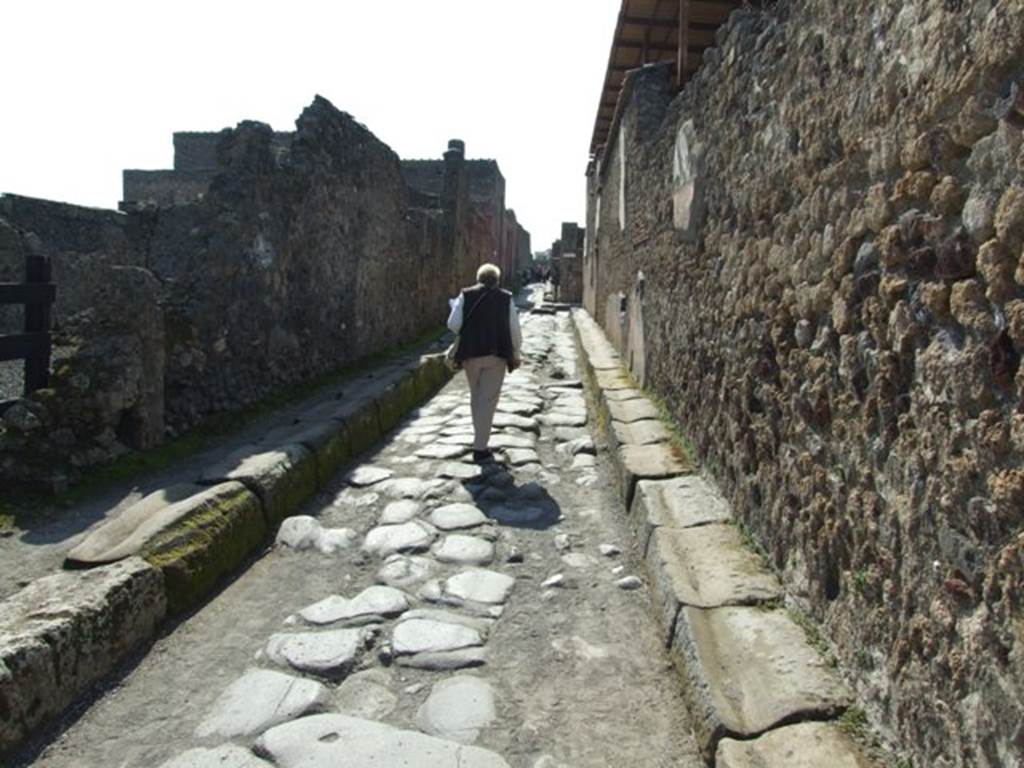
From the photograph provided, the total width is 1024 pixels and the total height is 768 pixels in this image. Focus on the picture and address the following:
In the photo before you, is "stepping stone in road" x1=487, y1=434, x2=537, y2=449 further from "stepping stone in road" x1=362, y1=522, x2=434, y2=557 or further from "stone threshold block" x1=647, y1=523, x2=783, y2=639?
"stone threshold block" x1=647, y1=523, x2=783, y2=639

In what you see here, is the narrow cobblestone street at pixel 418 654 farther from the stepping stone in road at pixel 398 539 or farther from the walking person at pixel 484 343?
the walking person at pixel 484 343

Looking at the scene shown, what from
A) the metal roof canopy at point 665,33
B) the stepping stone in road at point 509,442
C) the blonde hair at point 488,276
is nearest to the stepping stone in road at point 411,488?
the stepping stone in road at point 509,442

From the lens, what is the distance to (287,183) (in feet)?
22.4

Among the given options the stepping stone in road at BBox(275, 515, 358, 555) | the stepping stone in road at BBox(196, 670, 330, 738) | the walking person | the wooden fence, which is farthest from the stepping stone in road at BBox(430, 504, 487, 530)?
the wooden fence

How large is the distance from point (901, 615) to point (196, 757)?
1.92 meters

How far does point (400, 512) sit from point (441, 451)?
53.7 inches

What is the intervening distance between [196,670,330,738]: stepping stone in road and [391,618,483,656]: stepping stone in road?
1.27 feet

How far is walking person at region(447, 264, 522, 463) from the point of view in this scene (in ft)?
18.5

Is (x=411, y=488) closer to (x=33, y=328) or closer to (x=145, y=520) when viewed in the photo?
(x=145, y=520)

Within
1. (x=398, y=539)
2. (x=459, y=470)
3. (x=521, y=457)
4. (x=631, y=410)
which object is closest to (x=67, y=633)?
(x=398, y=539)

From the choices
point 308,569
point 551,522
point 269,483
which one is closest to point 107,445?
point 269,483

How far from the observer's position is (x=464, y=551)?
3.96 m

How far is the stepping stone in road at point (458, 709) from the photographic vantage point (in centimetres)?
242

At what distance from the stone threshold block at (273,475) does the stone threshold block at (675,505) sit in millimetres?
1883
